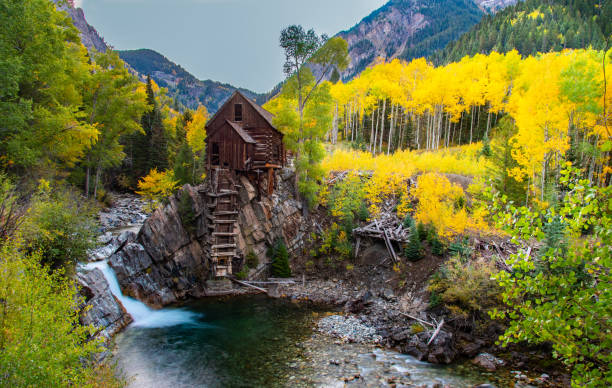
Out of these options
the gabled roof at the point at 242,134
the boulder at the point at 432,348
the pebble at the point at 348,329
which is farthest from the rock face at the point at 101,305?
the boulder at the point at 432,348

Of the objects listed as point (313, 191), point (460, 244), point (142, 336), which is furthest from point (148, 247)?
point (460, 244)

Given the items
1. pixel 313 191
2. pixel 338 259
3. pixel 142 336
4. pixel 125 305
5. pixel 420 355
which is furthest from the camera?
pixel 313 191

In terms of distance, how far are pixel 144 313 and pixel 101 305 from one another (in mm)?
2661

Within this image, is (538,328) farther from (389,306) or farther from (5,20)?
(5,20)

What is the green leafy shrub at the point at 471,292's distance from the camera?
12.9m

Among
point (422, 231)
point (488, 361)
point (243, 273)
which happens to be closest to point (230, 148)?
point (243, 273)

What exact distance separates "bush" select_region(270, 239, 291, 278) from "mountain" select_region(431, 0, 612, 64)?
65208mm

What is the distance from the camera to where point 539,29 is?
66938mm

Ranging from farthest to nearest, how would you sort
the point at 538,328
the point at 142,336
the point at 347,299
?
the point at 347,299
the point at 142,336
the point at 538,328

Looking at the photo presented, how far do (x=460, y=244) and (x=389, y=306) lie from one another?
16.3ft

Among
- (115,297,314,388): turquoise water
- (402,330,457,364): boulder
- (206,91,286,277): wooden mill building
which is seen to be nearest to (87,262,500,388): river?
(115,297,314,388): turquoise water

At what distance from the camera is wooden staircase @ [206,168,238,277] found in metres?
19.5

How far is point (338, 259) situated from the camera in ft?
68.1

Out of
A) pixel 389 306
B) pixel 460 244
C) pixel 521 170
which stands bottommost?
pixel 389 306
